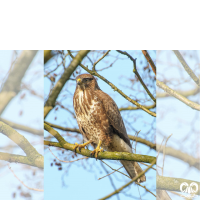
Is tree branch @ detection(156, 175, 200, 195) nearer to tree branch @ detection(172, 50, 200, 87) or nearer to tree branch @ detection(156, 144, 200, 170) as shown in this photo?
tree branch @ detection(156, 144, 200, 170)

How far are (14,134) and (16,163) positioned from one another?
288 mm

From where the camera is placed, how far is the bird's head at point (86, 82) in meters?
2.49

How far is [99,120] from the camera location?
2490 mm

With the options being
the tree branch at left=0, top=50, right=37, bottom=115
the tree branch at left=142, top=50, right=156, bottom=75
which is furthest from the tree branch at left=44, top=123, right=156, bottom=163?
the tree branch at left=142, top=50, right=156, bottom=75

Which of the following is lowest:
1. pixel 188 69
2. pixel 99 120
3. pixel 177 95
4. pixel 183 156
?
pixel 183 156

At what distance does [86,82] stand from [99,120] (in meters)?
0.41

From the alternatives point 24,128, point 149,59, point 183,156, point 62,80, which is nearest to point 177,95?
point 149,59

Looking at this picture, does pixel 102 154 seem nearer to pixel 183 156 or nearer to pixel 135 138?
pixel 135 138

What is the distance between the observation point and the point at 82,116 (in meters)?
2.51

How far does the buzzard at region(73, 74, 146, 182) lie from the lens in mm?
2494

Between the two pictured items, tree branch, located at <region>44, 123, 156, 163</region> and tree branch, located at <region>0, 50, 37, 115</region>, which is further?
tree branch, located at <region>0, 50, 37, 115</region>
